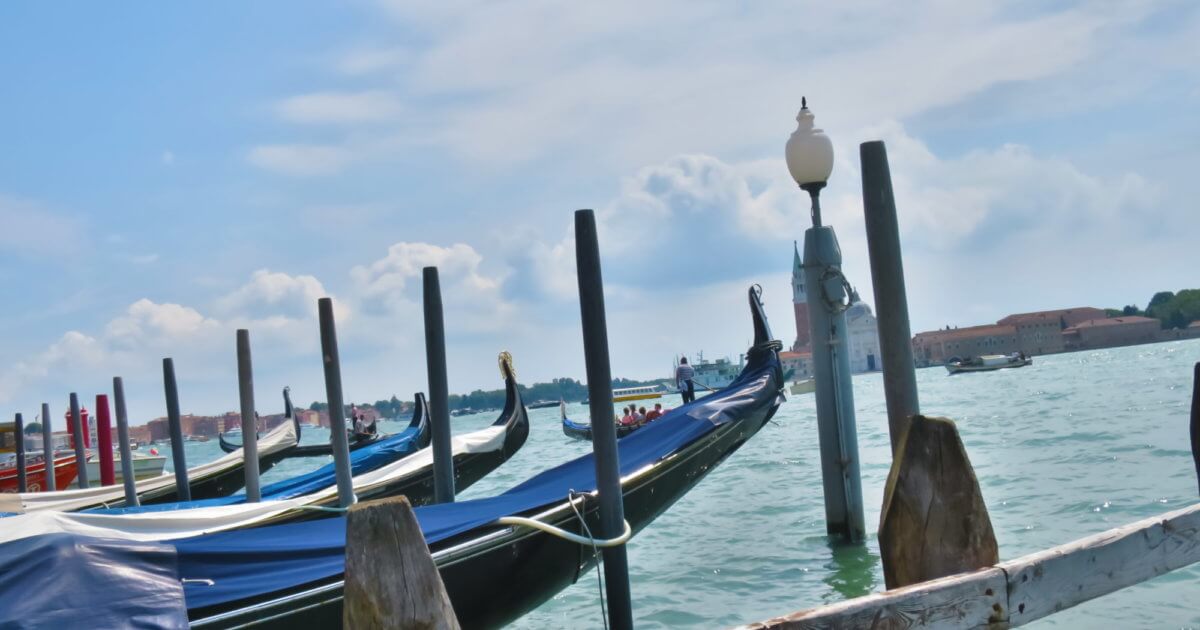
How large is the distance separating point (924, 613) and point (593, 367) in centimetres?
179

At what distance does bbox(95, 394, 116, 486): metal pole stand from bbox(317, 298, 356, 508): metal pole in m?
4.50

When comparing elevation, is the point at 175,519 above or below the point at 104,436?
below

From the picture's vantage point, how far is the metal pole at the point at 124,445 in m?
8.12

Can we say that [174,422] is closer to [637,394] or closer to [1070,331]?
[637,394]

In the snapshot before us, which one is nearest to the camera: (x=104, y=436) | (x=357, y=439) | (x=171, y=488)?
(x=171, y=488)

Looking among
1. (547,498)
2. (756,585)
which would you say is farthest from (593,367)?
(756,585)

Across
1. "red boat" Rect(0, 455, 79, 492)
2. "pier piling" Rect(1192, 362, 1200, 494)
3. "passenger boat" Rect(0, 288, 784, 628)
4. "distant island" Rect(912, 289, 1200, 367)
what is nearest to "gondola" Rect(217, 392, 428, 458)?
"red boat" Rect(0, 455, 79, 492)

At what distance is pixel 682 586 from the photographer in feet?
19.3

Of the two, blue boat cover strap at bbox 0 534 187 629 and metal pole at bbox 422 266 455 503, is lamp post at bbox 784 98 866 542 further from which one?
blue boat cover strap at bbox 0 534 187 629

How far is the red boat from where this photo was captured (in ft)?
47.4

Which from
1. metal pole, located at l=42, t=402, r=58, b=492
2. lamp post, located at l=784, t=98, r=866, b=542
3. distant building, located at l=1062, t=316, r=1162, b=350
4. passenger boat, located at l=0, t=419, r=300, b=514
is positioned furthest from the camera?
distant building, located at l=1062, t=316, r=1162, b=350

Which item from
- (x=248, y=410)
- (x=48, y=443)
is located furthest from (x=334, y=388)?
(x=48, y=443)

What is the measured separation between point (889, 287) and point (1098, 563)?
1.30 meters

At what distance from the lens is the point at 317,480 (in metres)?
7.31
